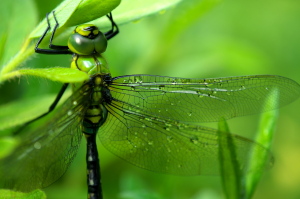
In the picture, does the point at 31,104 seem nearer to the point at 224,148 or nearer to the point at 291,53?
the point at 224,148

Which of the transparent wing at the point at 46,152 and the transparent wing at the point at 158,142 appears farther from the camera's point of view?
the transparent wing at the point at 158,142

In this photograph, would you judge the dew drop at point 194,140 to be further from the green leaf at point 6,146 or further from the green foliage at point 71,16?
the green leaf at point 6,146

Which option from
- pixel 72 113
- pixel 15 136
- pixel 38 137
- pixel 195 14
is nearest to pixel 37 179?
pixel 38 137

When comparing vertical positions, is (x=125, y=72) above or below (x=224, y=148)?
above

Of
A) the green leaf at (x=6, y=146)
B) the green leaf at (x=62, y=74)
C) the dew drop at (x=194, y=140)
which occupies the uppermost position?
the green leaf at (x=62, y=74)

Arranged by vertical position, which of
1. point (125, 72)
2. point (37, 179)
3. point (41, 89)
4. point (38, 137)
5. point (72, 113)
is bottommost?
point (37, 179)

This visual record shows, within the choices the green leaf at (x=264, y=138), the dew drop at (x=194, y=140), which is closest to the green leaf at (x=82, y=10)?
the green leaf at (x=264, y=138)

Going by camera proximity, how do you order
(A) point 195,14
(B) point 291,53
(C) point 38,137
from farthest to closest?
(B) point 291,53 → (A) point 195,14 → (C) point 38,137
